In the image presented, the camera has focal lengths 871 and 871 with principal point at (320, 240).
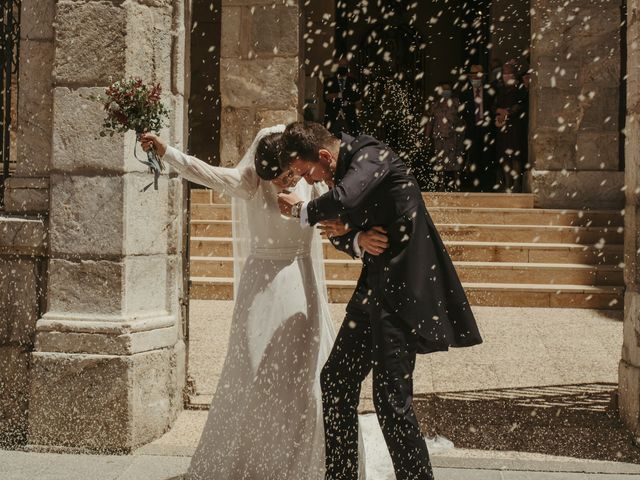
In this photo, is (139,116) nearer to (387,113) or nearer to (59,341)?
(59,341)

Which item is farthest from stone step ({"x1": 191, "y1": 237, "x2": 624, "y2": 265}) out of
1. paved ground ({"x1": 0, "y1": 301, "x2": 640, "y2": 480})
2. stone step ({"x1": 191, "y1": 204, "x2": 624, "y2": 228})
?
paved ground ({"x1": 0, "y1": 301, "x2": 640, "y2": 480})

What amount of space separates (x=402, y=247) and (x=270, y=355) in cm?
111

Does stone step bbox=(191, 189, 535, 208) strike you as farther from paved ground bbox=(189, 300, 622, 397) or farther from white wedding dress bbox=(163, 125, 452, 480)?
white wedding dress bbox=(163, 125, 452, 480)

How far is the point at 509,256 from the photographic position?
10.4 meters

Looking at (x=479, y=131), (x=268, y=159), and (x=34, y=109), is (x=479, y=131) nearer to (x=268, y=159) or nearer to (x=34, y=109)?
(x=34, y=109)

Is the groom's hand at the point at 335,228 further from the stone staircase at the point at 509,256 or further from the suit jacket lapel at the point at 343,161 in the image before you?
the stone staircase at the point at 509,256

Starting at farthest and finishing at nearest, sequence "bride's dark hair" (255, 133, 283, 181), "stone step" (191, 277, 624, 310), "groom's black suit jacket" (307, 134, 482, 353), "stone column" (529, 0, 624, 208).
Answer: "stone column" (529, 0, 624, 208), "stone step" (191, 277, 624, 310), "bride's dark hair" (255, 133, 283, 181), "groom's black suit jacket" (307, 134, 482, 353)

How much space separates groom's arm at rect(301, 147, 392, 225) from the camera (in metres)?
3.54

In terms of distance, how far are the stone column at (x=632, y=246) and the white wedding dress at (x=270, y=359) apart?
5.92 ft

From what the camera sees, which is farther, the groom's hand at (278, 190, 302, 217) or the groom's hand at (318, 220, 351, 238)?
the groom's hand at (278, 190, 302, 217)

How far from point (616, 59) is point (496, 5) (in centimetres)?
399

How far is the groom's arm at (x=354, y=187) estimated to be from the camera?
11.6ft

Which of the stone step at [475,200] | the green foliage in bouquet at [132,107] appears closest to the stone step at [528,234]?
the stone step at [475,200]

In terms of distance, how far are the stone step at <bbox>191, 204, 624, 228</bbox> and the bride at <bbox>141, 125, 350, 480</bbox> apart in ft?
22.5
